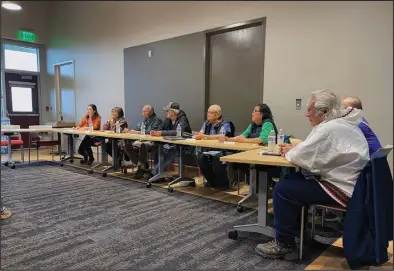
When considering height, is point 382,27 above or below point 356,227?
above

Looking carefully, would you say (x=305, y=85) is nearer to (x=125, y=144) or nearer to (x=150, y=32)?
Answer: (x=125, y=144)

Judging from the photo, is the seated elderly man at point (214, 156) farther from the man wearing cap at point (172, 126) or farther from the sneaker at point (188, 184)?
the man wearing cap at point (172, 126)

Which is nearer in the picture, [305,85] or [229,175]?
[229,175]

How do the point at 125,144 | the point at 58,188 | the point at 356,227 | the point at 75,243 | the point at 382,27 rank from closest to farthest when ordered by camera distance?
the point at 356,227
the point at 75,243
the point at 382,27
the point at 58,188
the point at 125,144

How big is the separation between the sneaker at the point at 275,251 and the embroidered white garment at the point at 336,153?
495 millimetres

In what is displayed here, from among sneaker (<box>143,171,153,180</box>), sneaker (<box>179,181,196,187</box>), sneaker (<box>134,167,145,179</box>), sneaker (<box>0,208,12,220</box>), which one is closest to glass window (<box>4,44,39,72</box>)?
sneaker (<box>134,167,145,179</box>)

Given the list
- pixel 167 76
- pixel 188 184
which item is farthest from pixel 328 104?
pixel 167 76

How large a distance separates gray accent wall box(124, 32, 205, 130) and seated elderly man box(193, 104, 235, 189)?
89 cm

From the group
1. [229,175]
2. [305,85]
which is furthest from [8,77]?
[305,85]

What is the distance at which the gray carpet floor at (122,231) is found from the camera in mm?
1691

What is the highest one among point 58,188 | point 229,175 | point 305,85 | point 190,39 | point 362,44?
point 190,39

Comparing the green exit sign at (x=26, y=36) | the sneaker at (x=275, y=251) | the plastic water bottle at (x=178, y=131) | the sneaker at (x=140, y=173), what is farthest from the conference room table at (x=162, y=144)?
the green exit sign at (x=26, y=36)

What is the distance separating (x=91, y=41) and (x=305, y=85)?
451 cm

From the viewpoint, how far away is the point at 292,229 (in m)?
1.71
